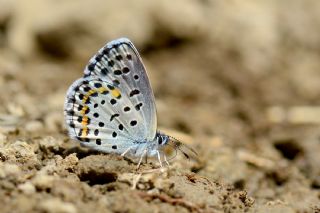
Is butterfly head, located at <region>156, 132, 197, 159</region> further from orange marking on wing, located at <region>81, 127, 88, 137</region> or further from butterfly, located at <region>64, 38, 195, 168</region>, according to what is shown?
orange marking on wing, located at <region>81, 127, 88, 137</region>

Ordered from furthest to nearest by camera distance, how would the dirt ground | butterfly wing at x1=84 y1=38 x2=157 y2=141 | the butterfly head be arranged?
the butterfly head < butterfly wing at x1=84 y1=38 x2=157 y2=141 < the dirt ground

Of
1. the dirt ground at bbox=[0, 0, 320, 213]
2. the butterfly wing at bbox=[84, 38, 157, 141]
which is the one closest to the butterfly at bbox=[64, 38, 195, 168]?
the butterfly wing at bbox=[84, 38, 157, 141]

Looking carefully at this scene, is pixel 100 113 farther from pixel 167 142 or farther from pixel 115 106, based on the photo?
pixel 167 142

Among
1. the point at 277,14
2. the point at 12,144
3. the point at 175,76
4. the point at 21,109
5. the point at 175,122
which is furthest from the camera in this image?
the point at 277,14

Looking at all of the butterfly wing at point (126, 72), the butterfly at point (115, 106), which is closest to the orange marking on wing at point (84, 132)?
the butterfly at point (115, 106)

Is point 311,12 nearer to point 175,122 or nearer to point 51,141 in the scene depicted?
point 175,122

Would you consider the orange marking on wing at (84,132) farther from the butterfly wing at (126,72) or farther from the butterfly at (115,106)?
the butterfly wing at (126,72)

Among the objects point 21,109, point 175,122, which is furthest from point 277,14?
point 21,109
